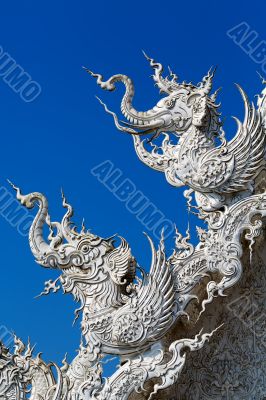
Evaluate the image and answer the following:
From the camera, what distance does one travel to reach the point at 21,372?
6.76 metres

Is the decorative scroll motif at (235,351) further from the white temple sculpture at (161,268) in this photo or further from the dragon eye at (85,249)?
the dragon eye at (85,249)

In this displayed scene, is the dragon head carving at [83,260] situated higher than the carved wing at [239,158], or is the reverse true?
the carved wing at [239,158]

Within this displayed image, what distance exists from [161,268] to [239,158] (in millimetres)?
1186

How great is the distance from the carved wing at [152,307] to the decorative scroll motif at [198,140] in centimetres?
76

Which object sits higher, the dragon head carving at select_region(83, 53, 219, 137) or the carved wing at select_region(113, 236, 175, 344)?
the dragon head carving at select_region(83, 53, 219, 137)

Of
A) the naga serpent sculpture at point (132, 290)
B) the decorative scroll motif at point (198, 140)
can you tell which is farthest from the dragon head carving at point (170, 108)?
the naga serpent sculpture at point (132, 290)

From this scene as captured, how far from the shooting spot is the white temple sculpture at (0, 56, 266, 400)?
6512mm

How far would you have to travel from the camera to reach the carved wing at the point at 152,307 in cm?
650

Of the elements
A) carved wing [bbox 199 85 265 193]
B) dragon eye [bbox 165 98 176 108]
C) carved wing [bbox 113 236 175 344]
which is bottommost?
carved wing [bbox 113 236 175 344]

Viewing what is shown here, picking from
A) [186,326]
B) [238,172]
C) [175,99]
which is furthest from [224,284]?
[175,99]

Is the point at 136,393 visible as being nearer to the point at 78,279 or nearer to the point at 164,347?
the point at 164,347

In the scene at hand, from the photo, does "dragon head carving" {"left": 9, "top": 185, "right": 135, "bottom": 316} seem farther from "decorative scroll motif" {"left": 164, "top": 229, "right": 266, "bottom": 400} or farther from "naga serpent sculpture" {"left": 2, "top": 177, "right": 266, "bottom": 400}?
"decorative scroll motif" {"left": 164, "top": 229, "right": 266, "bottom": 400}

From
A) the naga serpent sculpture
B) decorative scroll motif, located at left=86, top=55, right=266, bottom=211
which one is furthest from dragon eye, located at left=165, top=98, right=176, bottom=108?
the naga serpent sculpture

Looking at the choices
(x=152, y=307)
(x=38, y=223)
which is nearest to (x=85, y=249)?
(x=38, y=223)
